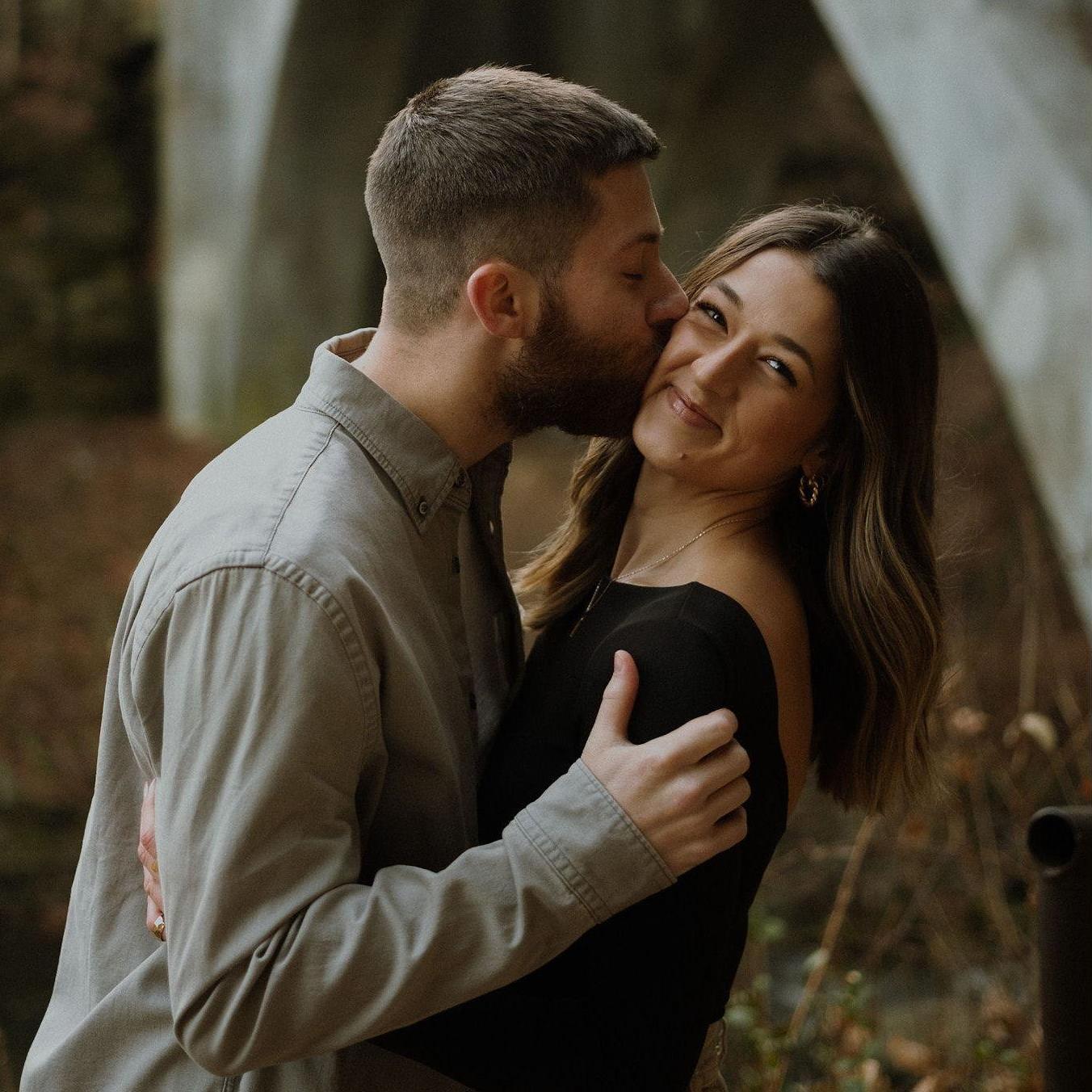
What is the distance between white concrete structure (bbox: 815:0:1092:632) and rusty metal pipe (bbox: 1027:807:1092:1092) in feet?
8.24

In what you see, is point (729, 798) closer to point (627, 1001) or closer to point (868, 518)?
point (627, 1001)

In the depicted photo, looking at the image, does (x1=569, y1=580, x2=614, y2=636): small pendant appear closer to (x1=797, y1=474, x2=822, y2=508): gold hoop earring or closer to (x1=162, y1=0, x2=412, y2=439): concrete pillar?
(x1=797, y1=474, x2=822, y2=508): gold hoop earring

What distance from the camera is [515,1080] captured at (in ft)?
4.84

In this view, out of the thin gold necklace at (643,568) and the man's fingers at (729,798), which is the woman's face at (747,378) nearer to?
the thin gold necklace at (643,568)

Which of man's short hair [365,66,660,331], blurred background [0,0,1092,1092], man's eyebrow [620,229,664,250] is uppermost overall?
man's short hair [365,66,660,331]

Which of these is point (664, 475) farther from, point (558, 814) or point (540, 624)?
point (558, 814)

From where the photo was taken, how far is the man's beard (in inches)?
67.5

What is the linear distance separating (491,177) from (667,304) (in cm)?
→ 27

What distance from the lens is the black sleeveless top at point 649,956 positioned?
1.48 meters

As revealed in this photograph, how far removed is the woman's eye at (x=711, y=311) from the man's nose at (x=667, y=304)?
16 mm

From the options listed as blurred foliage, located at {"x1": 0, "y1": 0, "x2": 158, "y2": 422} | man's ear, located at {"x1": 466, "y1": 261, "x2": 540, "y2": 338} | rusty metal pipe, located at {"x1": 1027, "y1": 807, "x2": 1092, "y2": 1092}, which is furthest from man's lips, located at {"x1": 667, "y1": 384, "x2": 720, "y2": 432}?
blurred foliage, located at {"x1": 0, "y1": 0, "x2": 158, "y2": 422}

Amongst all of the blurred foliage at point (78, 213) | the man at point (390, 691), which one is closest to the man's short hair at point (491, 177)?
the man at point (390, 691)

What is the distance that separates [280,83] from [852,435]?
5566 millimetres

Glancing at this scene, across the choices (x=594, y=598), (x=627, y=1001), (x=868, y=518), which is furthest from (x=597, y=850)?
(x=868, y=518)
